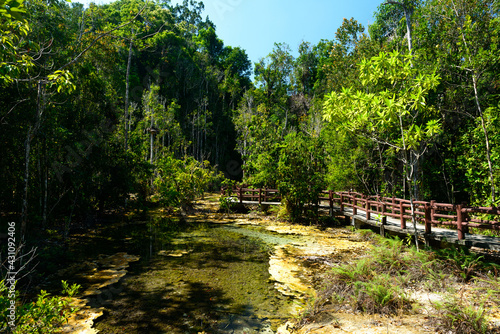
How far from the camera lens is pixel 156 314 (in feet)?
17.2

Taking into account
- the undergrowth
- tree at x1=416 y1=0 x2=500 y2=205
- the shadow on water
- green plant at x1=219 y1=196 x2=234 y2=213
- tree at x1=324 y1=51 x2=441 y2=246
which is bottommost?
the shadow on water

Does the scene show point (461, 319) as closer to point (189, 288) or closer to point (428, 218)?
point (428, 218)

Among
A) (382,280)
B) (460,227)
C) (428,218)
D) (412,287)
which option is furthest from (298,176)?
(382,280)

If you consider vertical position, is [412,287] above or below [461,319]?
below

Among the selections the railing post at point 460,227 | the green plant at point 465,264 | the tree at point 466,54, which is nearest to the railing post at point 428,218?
the railing post at point 460,227

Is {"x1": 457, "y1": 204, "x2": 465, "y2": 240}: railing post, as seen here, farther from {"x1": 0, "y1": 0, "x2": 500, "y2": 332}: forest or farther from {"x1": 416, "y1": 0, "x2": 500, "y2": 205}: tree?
{"x1": 416, "y1": 0, "x2": 500, "y2": 205}: tree

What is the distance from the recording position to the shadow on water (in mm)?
4957

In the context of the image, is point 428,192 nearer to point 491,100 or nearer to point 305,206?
point 491,100

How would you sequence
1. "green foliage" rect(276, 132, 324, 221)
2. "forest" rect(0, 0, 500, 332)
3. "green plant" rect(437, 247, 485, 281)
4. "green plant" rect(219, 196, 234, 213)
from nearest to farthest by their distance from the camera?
"green plant" rect(437, 247, 485, 281) → "forest" rect(0, 0, 500, 332) → "green foliage" rect(276, 132, 324, 221) → "green plant" rect(219, 196, 234, 213)

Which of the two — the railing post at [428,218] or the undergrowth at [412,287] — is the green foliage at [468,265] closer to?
the undergrowth at [412,287]

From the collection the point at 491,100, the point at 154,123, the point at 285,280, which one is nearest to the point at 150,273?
the point at 285,280

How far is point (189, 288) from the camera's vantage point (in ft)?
21.1

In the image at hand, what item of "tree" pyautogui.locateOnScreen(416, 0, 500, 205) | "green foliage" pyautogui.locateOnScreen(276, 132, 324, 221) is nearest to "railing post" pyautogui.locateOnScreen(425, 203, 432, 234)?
"tree" pyautogui.locateOnScreen(416, 0, 500, 205)

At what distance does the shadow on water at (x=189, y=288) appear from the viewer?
496 centimetres
